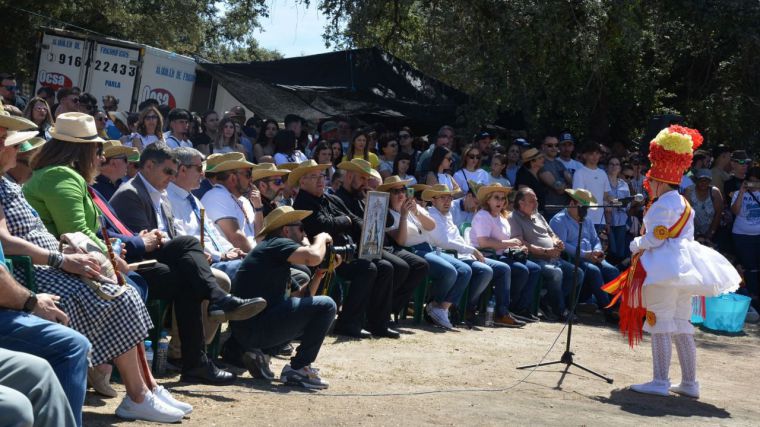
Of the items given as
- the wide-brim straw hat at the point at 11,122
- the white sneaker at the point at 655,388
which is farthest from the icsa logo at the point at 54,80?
the wide-brim straw hat at the point at 11,122

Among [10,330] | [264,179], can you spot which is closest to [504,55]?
[264,179]

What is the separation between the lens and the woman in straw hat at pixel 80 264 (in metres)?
5.19

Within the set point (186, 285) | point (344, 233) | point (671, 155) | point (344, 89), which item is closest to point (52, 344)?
point (186, 285)

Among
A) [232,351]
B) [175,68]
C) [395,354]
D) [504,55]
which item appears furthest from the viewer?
[175,68]

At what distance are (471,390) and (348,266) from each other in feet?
6.70

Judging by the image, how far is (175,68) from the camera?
57.8ft

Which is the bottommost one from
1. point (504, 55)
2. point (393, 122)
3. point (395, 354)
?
point (395, 354)

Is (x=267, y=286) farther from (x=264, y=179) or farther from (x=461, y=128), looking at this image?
(x=461, y=128)

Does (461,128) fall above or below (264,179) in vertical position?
above

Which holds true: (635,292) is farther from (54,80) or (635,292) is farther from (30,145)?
(54,80)

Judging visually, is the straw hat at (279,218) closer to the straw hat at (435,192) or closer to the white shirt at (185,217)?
the white shirt at (185,217)

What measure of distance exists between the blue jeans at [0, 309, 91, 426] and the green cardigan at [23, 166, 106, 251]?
1.12 metres

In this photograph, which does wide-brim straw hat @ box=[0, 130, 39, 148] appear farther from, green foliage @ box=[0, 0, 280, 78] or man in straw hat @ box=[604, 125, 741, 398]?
green foliage @ box=[0, 0, 280, 78]

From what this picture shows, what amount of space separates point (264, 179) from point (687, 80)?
11610 millimetres
